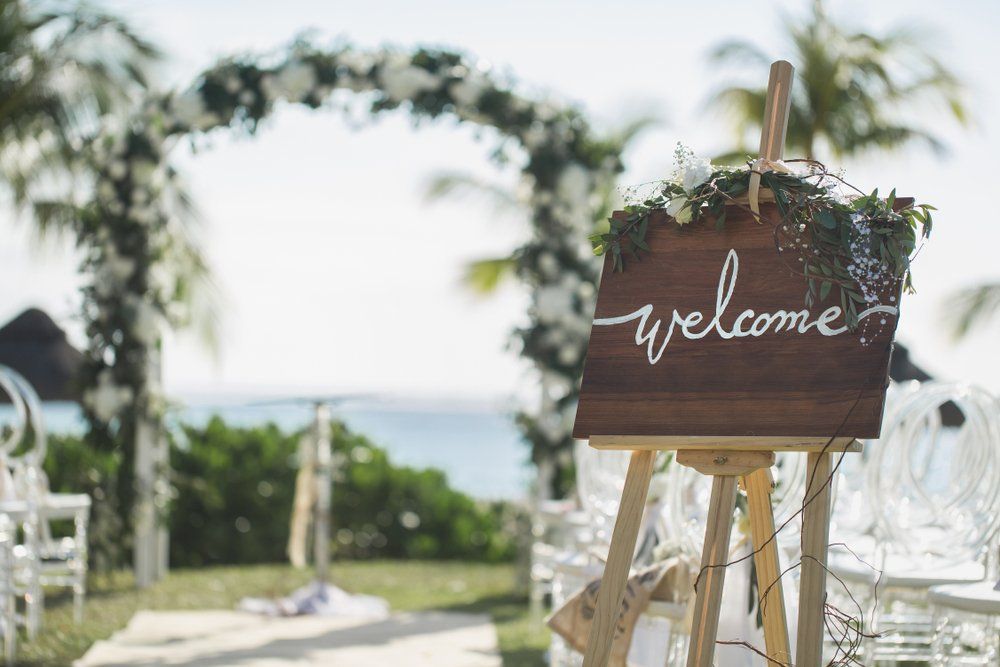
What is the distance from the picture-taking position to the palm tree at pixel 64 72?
33.1 feet

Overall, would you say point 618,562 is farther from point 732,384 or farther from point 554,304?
point 554,304

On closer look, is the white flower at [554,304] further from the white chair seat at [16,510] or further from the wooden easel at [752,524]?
the wooden easel at [752,524]

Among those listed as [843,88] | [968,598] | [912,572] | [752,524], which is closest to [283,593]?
[912,572]

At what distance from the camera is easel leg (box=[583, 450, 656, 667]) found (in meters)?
2.95

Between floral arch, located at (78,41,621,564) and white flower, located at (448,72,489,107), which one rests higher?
white flower, located at (448,72,489,107)

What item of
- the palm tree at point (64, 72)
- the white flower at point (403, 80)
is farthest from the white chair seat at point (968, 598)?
the palm tree at point (64, 72)

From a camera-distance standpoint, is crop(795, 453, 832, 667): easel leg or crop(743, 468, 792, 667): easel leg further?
crop(743, 468, 792, 667): easel leg

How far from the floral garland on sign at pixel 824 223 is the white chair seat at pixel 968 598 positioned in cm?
115

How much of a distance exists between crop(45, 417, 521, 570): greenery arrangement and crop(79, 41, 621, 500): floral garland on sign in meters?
1.09

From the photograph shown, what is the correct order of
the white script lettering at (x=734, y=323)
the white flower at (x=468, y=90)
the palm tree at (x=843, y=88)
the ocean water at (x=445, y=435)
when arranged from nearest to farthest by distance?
the white script lettering at (x=734, y=323) < the white flower at (x=468, y=90) < the palm tree at (x=843, y=88) < the ocean water at (x=445, y=435)

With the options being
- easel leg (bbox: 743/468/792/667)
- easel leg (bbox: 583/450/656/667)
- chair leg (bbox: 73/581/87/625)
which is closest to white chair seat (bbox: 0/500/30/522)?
chair leg (bbox: 73/581/87/625)

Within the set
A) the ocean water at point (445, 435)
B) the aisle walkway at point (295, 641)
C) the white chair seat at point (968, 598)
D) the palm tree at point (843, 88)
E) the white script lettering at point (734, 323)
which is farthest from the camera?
the ocean water at point (445, 435)

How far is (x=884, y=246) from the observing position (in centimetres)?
287

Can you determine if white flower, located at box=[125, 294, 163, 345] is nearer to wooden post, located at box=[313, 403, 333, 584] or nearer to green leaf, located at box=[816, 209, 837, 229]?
wooden post, located at box=[313, 403, 333, 584]
